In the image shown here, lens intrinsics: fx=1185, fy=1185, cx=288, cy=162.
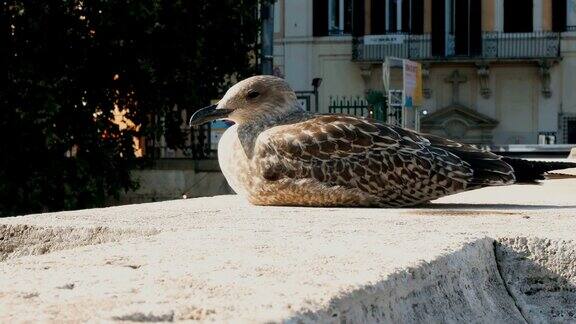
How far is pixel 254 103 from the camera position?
264 inches

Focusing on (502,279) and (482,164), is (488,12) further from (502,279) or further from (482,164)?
(502,279)

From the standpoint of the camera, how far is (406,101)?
737 inches

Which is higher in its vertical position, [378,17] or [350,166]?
[378,17]

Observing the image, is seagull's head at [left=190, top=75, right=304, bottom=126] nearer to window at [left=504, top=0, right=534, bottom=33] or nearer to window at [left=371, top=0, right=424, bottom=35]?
window at [left=371, top=0, right=424, bottom=35]

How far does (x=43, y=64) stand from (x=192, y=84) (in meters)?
2.69

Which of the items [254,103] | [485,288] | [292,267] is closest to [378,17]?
[254,103]

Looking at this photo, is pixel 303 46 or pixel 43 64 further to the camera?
pixel 303 46

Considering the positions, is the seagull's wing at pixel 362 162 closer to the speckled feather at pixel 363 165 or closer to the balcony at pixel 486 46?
the speckled feather at pixel 363 165

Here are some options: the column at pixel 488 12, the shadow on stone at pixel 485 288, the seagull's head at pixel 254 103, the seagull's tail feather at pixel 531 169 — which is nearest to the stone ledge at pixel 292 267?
the shadow on stone at pixel 485 288

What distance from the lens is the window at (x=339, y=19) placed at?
37906 mm

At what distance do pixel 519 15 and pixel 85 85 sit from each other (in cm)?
2062

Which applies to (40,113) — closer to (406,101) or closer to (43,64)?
(43,64)

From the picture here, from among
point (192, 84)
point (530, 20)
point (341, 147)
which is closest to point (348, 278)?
point (341, 147)

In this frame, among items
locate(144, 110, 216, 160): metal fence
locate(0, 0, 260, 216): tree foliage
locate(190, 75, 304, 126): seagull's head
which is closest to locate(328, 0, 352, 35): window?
locate(144, 110, 216, 160): metal fence
